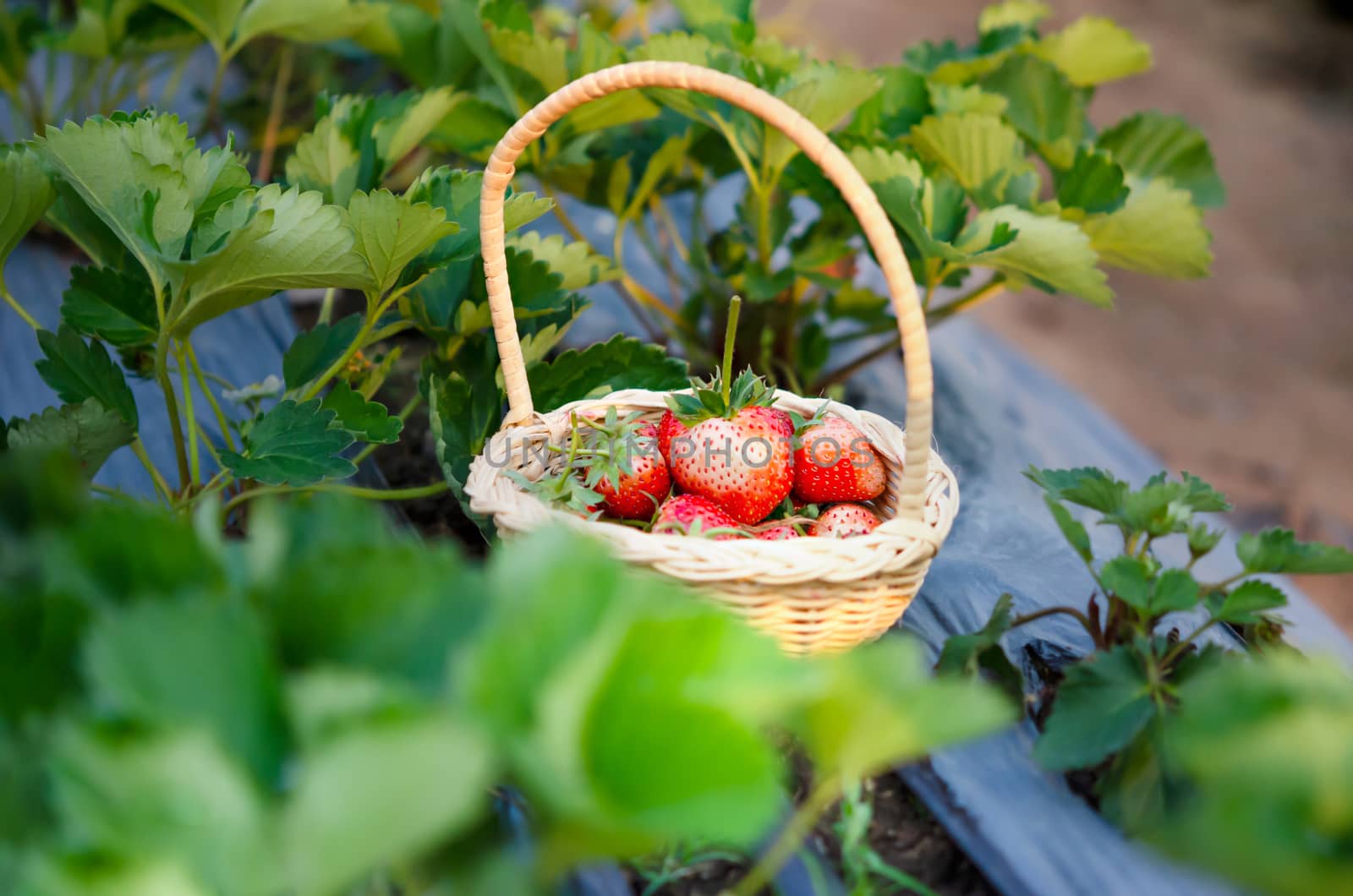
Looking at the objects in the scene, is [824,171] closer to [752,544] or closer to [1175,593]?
[752,544]

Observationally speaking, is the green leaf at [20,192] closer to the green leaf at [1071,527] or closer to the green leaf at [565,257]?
the green leaf at [565,257]

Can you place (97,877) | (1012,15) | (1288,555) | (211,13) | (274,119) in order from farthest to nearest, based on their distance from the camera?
(274,119), (1012,15), (211,13), (1288,555), (97,877)

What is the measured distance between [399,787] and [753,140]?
87 cm

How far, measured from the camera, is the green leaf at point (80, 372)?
0.87 meters

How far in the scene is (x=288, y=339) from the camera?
1.41 m

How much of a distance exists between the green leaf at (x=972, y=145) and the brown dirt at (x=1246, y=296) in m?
0.49

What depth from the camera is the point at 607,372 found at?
104 centimetres

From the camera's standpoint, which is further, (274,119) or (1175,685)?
(274,119)

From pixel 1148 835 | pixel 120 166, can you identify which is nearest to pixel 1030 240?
pixel 1148 835

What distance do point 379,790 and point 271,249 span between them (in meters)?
0.54

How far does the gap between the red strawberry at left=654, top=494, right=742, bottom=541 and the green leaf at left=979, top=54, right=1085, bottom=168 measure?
2.36 ft

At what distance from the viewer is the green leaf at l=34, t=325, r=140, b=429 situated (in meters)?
0.87

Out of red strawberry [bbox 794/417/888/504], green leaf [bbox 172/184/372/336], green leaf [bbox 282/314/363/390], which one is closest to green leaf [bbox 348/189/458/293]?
green leaf [bbox 172/184/372/336]

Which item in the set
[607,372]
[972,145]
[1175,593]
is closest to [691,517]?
[607,372]
